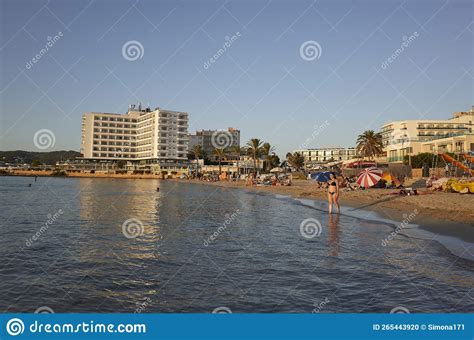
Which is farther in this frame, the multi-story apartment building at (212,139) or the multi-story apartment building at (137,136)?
the multi-story apartment building at (212,139)

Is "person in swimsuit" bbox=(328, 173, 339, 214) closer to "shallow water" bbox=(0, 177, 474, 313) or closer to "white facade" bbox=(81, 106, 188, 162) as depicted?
"shallow water" bbox=(0, 177, 474, 313)

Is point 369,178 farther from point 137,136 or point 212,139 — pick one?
point 212,139

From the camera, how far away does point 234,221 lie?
1873cm

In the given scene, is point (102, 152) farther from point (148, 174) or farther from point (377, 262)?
point (377, 262)

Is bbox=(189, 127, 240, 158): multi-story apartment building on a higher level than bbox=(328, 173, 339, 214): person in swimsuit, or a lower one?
higher

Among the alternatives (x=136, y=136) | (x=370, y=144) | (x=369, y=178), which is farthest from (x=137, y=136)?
(x=369, y=178)

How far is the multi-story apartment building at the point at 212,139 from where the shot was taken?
18221cm

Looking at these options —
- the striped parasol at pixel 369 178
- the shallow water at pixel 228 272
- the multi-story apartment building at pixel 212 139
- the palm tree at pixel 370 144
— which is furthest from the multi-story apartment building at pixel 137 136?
the shallow water at pixel 228 272

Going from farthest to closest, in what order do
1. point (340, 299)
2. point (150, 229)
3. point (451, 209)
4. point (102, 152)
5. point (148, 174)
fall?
point (102, 152)
point (148, 174)
point (451, 209)
point (150, 229)
point (340, 299)

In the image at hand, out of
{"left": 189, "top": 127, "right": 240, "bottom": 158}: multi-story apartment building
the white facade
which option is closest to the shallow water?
the white facade

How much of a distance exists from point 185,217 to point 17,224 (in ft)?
24.9

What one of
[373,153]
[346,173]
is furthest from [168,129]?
[346,173]

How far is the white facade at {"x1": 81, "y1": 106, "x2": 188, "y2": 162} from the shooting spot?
133m

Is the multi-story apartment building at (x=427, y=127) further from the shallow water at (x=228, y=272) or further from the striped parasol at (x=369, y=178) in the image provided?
the shallow water at (x=228, y=272)
